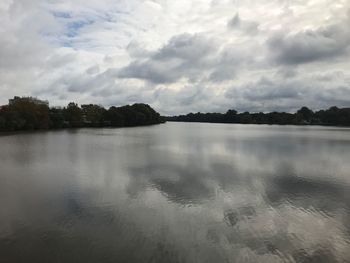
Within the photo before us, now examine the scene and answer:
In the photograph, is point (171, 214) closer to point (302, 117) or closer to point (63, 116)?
point (63, 116)

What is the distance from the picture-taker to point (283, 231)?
1124cm

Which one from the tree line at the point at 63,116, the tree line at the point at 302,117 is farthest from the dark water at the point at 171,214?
the tree line at the point at 302,117

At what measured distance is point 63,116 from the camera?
3656 inches

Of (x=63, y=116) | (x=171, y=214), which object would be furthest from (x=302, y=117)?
(x=171, y=214)

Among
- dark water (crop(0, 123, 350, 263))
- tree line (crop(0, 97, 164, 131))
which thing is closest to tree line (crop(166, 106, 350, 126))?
tree line (crop(0, 97, 164, 131))

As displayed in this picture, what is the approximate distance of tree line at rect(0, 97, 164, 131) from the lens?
6956cm

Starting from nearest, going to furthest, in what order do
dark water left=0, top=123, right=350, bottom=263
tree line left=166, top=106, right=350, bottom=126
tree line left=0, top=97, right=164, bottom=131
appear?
dark water left=0, top=123, right=350, bottom=263 → tree line left=0, top=97, right=164, bottom=131 → tree line left=166, top=106, right=350, bottom=126

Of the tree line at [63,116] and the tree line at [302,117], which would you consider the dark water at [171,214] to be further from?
the tree line at [302,117]

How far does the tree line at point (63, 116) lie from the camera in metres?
69.6

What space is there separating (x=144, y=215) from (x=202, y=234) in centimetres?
271

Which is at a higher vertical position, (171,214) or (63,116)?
Result: (63,116)

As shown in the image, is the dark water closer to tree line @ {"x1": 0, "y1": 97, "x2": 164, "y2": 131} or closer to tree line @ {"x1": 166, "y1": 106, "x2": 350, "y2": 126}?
tree line @ {"x1": 0, "y1": 97, "x2": 164, "y2": 131}

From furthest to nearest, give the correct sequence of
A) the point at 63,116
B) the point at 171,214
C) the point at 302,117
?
1. the point at 302,117
2. the point at 63,116
3. the point at 171,214

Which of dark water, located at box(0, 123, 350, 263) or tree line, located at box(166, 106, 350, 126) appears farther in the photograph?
tree line, located at box(166, 106, 350, 126)
